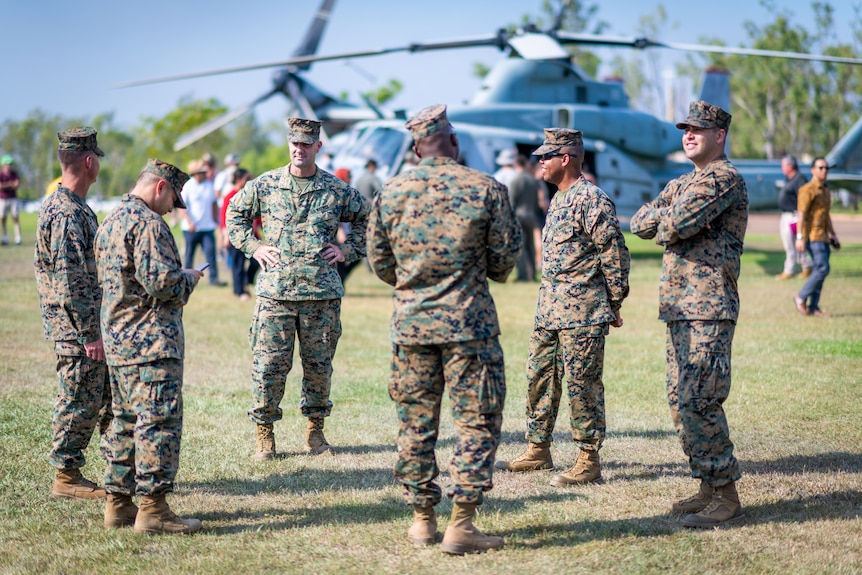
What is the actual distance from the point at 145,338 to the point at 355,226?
221 cm

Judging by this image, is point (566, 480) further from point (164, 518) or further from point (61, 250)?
point (61, 250)

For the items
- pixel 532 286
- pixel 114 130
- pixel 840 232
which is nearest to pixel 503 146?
pixel 532 286

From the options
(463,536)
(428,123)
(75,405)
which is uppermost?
(428,123)

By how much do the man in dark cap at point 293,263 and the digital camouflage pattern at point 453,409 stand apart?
5.59 feet

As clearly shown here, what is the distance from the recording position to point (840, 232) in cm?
3145

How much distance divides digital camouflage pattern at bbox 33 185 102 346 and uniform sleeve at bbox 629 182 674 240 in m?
3.01

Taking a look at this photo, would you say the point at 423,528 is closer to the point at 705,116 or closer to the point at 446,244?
the point at 446,244

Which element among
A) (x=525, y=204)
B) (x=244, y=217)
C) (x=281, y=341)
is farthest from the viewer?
(x=525, y=204)

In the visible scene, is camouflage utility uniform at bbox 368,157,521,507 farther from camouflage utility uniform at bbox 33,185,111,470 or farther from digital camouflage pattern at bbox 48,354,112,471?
digital camouflage pattern at bbox 48,354,112,471

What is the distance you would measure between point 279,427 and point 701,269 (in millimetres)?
3568

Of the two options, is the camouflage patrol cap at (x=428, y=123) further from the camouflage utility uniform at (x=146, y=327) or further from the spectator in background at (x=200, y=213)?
the spectator in background at (x=200, y=213)

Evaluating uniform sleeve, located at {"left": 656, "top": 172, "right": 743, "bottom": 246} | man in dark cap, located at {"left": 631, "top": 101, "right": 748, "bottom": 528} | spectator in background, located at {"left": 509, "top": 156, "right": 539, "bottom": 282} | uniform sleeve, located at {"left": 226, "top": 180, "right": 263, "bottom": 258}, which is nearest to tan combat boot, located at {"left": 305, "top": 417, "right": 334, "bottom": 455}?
uniform sleeve, located at {"left": 226, "top": 180, "right": 263, "bottom": 258}

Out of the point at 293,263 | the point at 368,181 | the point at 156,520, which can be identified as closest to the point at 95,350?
the point at 156,520

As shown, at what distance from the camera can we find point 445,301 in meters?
4.47
